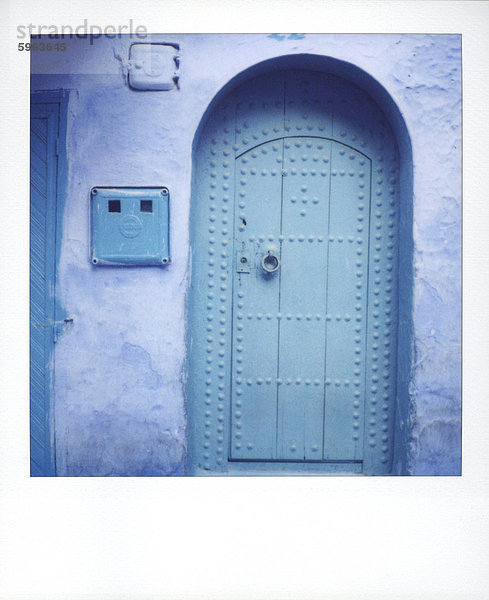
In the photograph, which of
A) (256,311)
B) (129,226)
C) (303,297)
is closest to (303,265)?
(303,297)

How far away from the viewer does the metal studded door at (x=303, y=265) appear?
1537 mm

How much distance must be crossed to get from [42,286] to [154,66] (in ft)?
2.64

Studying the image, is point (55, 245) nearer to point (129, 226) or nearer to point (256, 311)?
point (129, 226)

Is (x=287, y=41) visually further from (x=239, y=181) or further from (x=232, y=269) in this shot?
(x=232, y=269)

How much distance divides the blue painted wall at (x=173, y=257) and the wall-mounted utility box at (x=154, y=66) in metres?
0.03

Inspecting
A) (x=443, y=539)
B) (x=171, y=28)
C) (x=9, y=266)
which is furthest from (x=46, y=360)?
(x=443, y=539)

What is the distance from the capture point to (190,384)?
1.55 meters

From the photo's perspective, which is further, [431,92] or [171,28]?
[431,92]

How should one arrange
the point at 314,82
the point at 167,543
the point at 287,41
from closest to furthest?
1. the point at 167,543
2. the point at 287,41
3. the point at 314,82

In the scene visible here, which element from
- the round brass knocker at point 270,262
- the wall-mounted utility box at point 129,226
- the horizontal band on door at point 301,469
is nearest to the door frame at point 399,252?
the horizontal band on door at point 301,469

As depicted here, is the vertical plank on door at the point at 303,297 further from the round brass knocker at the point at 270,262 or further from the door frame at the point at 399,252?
the door frame at the point at 399,252

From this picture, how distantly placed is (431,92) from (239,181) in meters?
0.69

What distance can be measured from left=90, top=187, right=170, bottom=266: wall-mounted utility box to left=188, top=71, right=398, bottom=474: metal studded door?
0.16 metres

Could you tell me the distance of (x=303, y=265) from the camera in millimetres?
1539
